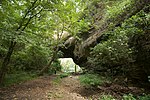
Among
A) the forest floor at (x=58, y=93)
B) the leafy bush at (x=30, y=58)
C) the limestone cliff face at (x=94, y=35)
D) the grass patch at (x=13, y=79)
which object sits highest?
the limestone cliff face at (x=94, y=35)

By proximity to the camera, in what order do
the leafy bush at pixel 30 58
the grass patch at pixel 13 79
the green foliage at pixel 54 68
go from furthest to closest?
the green foliage at pixel 54 68 < the leafy bush at pixel 30 58 < the grass patch at pixel 13 79

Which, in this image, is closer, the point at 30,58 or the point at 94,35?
the point at 30,58

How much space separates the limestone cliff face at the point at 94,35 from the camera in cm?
1002

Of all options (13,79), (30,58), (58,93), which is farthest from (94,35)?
(58,93)

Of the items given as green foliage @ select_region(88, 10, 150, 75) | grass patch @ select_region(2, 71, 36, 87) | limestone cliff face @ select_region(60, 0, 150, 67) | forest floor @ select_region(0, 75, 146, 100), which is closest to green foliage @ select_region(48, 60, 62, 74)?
limestone cliff face @ select_region(60, 0, 150, 67)

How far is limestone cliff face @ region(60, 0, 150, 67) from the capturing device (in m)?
10.0

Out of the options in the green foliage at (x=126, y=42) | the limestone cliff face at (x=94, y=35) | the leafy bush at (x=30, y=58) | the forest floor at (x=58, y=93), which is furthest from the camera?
the leafy bush at (x=30, y=58)

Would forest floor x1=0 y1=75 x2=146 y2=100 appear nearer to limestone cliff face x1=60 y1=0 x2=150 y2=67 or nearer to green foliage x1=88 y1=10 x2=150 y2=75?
green foliage x1=88 y1=10 x2=150 y2=75

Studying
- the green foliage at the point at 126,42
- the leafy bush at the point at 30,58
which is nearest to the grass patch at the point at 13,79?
the leafy bush at the point at 30,58

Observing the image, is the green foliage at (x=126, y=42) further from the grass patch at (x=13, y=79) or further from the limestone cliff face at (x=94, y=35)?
the grass patch at (x=13, y=79)

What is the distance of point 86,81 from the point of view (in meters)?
10.5

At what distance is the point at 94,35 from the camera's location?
46.1ft

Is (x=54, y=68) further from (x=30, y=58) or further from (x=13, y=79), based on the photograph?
(x=13, y=79)

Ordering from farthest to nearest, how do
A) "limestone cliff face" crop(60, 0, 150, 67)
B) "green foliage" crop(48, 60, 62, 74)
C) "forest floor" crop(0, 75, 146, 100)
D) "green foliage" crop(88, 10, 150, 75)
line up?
"green foliage" crop(48, 60, 62, 74) → "limestone cliff face" crop(60, 0, 150, 67) → "green foliage" crop(88, 10, 150, 75) → "forest floor" crop(0, 75, 146, 100)
